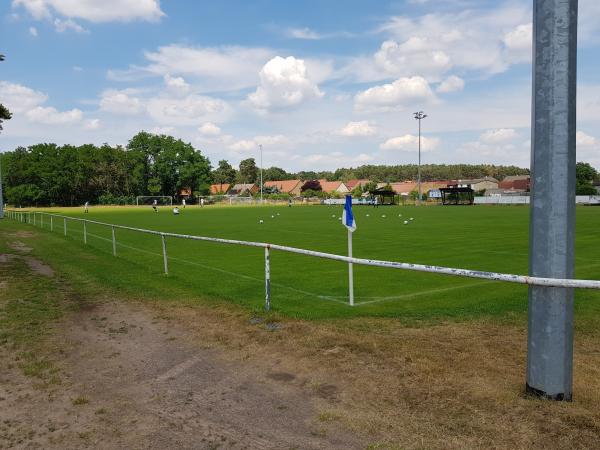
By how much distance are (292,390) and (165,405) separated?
46.8 inches

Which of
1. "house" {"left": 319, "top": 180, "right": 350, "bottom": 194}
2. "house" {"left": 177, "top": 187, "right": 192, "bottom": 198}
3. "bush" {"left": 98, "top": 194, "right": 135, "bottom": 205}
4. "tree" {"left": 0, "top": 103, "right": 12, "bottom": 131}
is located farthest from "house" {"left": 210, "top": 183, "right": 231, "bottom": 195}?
"tree" {"left": 0, "top": 103, "right": 12, "bottom": 131}

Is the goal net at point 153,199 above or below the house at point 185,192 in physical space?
below

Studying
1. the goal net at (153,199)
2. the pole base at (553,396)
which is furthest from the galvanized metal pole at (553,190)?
the goal net at (153,199)

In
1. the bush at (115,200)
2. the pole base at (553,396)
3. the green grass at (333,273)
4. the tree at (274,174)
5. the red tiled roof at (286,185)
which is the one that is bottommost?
the green grass at (333,273)

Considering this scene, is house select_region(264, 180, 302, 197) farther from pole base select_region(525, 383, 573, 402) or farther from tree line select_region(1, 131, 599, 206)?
pole base select_region(525, 383, 573, 402)

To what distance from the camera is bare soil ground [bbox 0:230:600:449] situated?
3.66 metres

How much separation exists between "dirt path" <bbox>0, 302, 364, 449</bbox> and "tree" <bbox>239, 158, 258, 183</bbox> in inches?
6483

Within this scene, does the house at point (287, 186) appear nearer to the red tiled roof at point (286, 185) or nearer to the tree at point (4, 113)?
the red tiled roof at point (286, 185)

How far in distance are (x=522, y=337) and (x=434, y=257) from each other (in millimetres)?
8084

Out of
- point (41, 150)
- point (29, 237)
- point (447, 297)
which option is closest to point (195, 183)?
point (41, 150)

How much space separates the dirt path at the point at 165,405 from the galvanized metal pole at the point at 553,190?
187cm

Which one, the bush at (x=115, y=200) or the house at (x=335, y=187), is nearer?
the bush at (x=115, y=200)

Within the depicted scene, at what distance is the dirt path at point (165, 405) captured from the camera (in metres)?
3.67

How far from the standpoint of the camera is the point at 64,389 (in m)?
4.69
